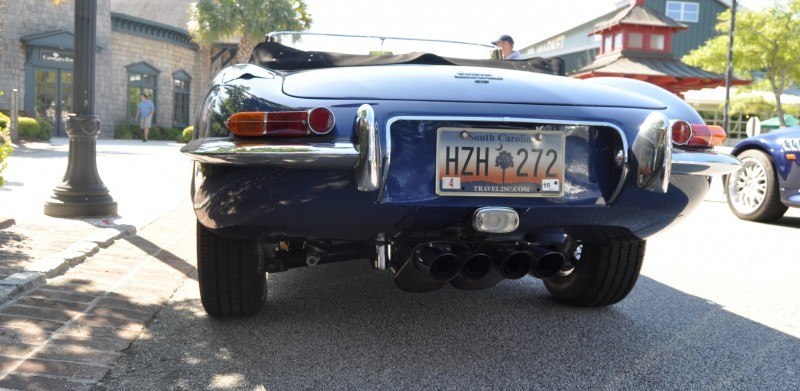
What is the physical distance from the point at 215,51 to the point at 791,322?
35.2 metres

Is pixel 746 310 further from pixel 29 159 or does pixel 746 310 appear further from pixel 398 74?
pixel 29 159

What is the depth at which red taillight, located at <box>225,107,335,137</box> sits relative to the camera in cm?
265

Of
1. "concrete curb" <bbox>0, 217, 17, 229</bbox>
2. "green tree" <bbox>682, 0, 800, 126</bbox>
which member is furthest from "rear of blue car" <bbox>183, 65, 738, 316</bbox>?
"green tree" <bbox>682, 0, 800, 126</bbox>

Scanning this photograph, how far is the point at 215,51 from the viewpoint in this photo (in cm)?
3659

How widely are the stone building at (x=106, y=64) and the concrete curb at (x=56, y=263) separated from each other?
1631 centimetres

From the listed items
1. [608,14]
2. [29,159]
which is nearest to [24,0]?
[29,159]

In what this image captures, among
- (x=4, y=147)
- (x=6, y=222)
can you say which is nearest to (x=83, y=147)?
(x=4, y=147)

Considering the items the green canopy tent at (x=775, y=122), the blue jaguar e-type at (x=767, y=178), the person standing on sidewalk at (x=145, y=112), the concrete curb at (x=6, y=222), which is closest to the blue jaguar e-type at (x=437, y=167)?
the concrete curb at (x=6, y=222)

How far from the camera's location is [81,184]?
6.33 meters

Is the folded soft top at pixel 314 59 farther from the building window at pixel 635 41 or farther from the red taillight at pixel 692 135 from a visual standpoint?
the building window at pixel 635 41

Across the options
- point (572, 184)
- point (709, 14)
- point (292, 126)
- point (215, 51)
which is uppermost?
point (709, 14)

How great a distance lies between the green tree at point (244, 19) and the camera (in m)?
31.2

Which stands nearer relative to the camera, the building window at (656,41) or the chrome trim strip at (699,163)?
the chrome trim strip at (699,163)

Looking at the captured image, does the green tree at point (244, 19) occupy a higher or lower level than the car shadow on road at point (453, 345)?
higher
